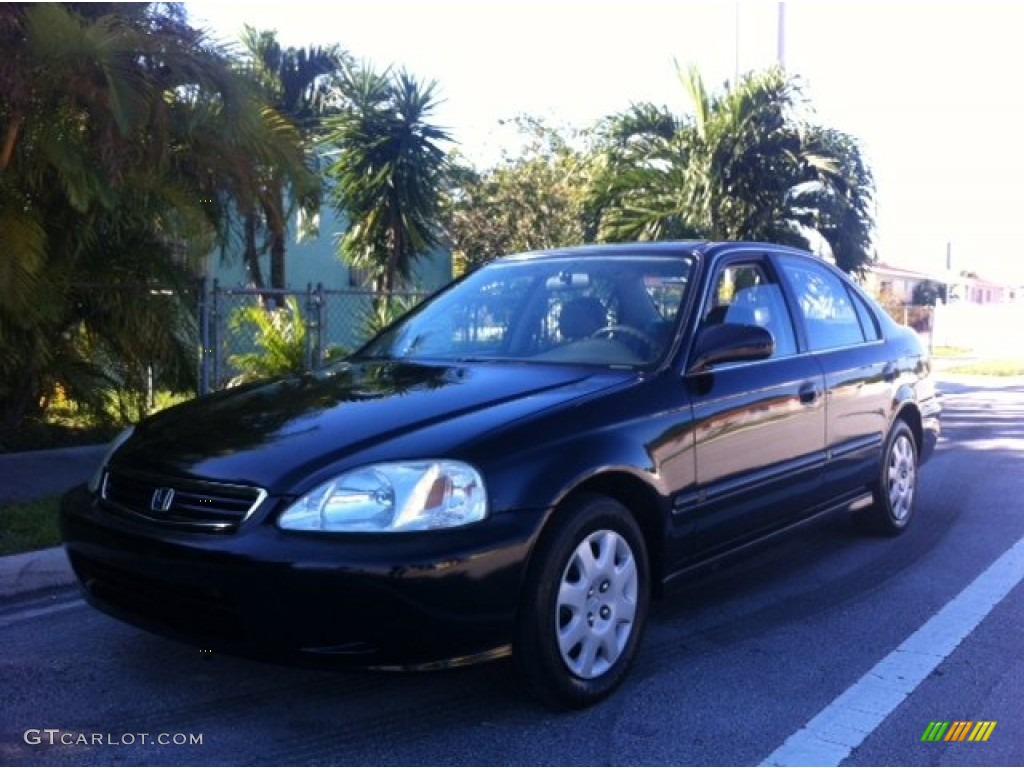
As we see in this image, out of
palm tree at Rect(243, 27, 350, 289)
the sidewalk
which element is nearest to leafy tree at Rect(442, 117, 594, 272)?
palm tree at Rect(243, 27, 350, 289)

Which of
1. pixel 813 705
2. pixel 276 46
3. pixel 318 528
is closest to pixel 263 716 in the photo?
pixel 318 528

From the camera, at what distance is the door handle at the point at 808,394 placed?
5.05 meters

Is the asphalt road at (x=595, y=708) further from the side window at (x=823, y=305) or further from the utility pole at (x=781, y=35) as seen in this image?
the utility pole at (x=781, y=35)

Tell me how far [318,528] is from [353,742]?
745 mm

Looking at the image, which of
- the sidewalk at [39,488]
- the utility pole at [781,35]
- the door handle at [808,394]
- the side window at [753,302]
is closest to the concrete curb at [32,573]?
the sidewalk at [39,488]

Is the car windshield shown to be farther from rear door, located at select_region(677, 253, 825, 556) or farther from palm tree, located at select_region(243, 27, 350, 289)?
palm tree, located at select_region(243, 27, 350, 289)

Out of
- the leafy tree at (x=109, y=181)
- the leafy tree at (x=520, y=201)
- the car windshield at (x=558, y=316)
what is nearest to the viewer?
the car windshield at (x=558, y=316)

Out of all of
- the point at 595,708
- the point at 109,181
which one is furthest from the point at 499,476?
the point at 109,181

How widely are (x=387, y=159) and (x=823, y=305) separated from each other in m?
9.00

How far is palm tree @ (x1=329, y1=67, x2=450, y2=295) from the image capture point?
13688 mm

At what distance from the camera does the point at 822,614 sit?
489 centimetres

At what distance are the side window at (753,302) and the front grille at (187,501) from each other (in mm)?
2315

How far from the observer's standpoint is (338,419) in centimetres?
383

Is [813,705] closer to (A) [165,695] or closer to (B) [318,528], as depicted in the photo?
(B) [318,528]
